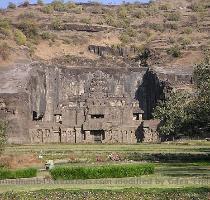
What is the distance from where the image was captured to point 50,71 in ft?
311

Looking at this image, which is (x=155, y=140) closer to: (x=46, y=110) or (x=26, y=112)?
(x=26, y=112)

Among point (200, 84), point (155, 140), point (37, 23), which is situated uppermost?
point (37, 23)

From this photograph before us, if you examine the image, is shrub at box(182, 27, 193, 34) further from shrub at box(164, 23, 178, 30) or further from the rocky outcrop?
the rocky outcrop

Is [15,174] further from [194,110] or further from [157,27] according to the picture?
[157,27]

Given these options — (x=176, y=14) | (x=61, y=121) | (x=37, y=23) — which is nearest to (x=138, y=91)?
(x=61, y=121)

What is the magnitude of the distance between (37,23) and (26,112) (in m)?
56.1

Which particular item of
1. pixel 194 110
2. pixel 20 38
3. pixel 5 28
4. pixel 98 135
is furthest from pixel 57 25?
pixel 194 110

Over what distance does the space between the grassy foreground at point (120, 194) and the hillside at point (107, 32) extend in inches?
2779

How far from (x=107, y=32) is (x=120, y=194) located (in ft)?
348

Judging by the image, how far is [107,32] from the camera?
132000 mm

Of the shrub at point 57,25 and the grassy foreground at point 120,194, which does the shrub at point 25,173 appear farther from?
the shrub at point 57,25

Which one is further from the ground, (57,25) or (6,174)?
(57,25)

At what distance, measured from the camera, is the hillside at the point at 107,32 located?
110 m

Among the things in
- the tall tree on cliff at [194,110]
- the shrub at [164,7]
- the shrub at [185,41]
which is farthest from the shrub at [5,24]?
the tall tree on cliff at [194,110]
